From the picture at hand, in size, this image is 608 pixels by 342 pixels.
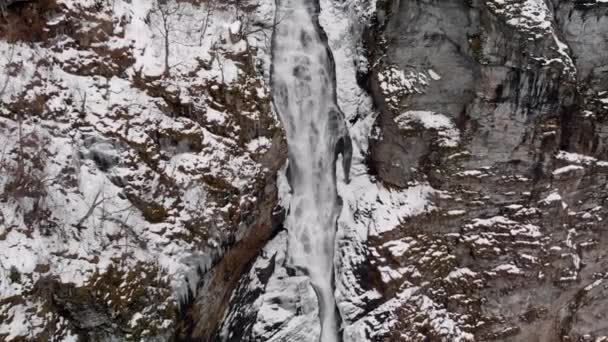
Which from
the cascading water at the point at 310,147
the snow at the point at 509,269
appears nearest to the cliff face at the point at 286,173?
the snow at the point at 509,269

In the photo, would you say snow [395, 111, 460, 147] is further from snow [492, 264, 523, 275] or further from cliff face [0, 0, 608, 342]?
snow [492, 264, 523, 275]

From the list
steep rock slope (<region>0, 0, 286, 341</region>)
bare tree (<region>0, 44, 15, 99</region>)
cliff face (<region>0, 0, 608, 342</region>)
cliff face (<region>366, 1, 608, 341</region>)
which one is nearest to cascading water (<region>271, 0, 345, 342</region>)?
cliff face (<region>0, 0, 608, 342</region>)

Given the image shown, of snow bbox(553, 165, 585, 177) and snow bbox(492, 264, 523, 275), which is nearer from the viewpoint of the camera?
snow bbox(553, 165, 585, 177)

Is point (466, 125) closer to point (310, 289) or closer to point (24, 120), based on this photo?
point (310, 289)

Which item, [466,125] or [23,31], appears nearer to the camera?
[23,31]

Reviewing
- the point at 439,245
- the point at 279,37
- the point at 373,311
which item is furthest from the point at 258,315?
the point at 279,37

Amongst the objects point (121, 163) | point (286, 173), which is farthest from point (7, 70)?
point (286, 173)
